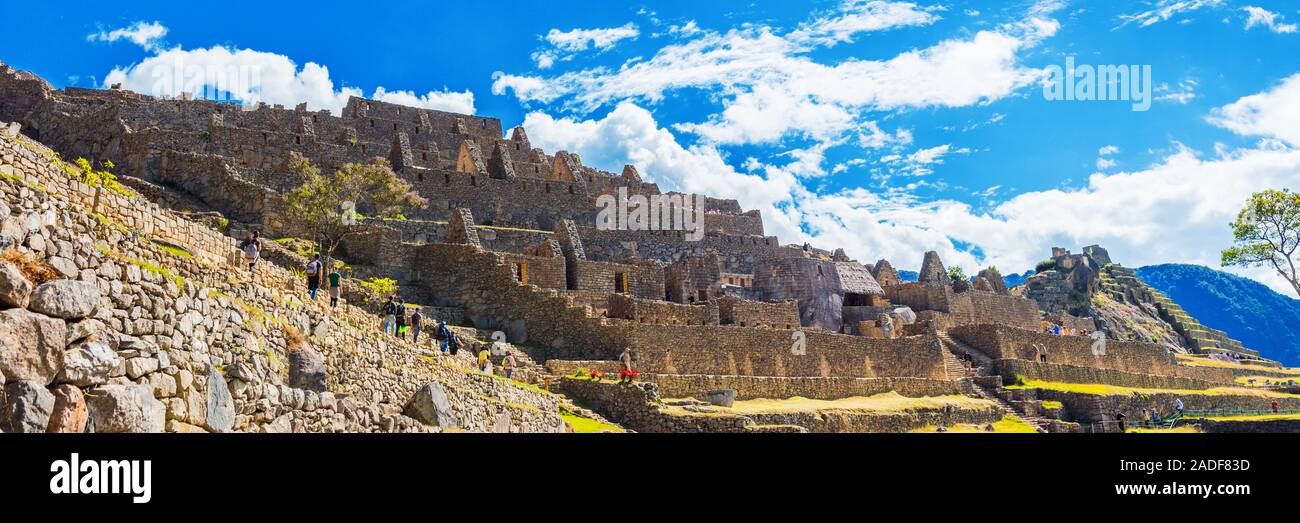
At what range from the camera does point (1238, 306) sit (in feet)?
395

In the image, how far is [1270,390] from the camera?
171 feet

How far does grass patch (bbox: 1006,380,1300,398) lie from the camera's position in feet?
130

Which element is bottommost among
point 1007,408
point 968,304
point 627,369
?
point 1007,408

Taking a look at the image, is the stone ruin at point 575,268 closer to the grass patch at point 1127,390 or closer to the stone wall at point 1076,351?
the stone wall at point 1076,351

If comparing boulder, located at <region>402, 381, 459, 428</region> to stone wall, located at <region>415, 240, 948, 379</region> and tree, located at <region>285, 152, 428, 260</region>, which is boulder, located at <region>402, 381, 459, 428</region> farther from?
tree, located at <region>285, 152, 428, 260</region>

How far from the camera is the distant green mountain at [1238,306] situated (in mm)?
113000

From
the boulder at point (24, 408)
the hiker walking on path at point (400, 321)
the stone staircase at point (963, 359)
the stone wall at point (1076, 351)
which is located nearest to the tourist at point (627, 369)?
the hiker walking on path at point (400, 321)

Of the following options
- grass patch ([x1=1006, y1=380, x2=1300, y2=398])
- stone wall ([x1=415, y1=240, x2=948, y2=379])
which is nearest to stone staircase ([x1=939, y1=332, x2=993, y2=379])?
grass patch ([x1=1006, y1=380, x2=1300, y2=398])

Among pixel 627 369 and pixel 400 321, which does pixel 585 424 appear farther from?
pixel 627 369

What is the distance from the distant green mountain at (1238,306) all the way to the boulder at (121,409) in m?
119

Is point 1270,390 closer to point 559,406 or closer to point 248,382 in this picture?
point 559,406

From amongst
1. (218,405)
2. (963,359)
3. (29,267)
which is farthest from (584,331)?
(963,359)

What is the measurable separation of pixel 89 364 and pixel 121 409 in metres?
0.48
